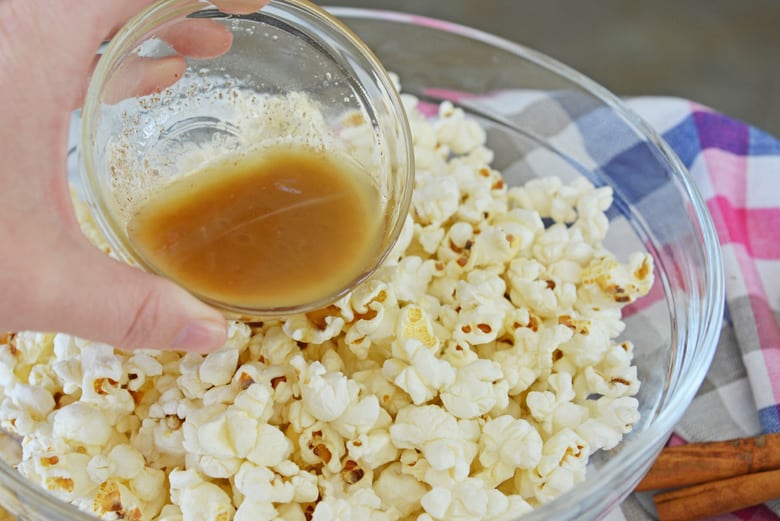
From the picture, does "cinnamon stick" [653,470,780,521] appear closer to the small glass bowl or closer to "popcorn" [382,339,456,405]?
"popcorn" [382,339,456,405]

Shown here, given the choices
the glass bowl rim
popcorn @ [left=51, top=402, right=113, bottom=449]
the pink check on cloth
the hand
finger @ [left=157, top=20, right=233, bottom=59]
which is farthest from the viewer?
the pink check on cloth

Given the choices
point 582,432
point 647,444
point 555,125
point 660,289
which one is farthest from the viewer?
point 555,125

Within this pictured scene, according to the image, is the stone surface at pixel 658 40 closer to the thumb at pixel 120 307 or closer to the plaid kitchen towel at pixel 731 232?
the plaid kitchen towel at pixel 731 232

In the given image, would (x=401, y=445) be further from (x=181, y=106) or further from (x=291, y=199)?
(x=181, y=106)

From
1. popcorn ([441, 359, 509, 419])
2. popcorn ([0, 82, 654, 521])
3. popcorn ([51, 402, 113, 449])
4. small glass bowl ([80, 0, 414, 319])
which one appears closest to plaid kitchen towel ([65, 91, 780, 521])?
popcorn ([0, 82, 654, 521])

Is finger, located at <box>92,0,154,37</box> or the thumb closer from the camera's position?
the thumb

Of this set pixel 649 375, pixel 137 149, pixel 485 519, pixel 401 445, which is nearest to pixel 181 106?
pixel 137 149

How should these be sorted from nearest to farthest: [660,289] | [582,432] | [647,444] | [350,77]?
[647,444] < [582,432] < [350,77] < [660,289]
